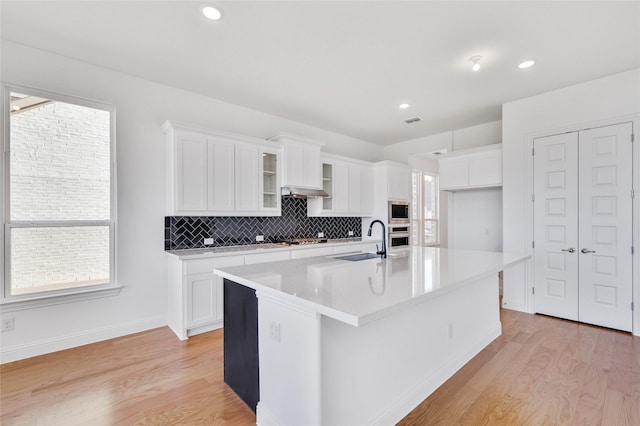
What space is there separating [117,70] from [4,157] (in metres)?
1.31

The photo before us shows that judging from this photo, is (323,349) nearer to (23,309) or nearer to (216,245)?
(216,245)

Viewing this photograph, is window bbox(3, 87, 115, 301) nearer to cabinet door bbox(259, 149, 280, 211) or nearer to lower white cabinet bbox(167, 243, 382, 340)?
lower white cabinet bbox(167, 243, 382, 340)

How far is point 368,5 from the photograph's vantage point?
2115 millimetres

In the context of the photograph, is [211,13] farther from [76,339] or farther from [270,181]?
[76,339]

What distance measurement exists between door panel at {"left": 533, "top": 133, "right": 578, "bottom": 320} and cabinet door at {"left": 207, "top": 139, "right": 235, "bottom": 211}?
3.88 m

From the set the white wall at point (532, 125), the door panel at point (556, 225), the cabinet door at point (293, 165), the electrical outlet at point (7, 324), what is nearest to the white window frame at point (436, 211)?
the white wall at point (532, 125)

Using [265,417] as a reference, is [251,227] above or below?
above

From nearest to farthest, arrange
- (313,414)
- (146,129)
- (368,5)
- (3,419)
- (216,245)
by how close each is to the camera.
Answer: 1. (313,414)
2. (3,419)
3. (368,5)
4. (146,129)
5. (216,245)

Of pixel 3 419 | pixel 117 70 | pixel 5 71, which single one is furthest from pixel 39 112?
pixel 3 419

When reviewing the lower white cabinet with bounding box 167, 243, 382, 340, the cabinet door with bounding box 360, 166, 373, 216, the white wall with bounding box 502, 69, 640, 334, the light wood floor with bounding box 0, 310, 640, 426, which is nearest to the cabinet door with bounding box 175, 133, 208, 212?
the lower white cabinet with bounding box 167, 243, 382, 340

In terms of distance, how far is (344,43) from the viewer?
8.48ft

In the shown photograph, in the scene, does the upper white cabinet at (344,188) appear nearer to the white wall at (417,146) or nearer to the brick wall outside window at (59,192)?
the white wall at (417,146)

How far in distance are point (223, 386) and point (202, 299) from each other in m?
1.18

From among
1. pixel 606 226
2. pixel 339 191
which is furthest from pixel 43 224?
pixel 606 226
